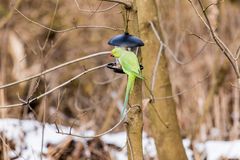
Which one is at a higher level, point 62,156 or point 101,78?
point 101,78

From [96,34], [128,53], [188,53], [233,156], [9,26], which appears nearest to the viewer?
[128,53]

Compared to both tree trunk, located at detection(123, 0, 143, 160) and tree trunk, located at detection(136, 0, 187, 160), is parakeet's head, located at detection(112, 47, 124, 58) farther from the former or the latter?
tree trunk, located at detection(136, 0, 187, 160)

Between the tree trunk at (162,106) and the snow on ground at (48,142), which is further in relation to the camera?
the snow on ground at (48,142)

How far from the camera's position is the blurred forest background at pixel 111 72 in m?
7.20

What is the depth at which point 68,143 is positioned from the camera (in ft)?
18.5

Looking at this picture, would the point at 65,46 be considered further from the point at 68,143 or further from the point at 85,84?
the point at 68,143

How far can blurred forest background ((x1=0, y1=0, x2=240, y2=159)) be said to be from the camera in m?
7.20

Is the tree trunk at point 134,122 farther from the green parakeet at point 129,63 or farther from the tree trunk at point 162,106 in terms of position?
the tree trunk at point 162,106

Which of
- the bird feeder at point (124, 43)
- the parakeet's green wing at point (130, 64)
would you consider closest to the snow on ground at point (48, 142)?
the bird feeder at point (124, 43)

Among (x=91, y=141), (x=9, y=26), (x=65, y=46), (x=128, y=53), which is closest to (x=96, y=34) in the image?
(x=65, y=46)

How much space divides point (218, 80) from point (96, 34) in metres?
3.16

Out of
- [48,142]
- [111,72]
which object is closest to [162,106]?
[48,142]

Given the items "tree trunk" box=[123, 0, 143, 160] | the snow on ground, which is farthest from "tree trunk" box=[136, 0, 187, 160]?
"tree trunk" box=[123, 0, 143, 160]

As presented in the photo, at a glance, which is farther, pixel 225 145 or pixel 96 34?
pixel 96 34
